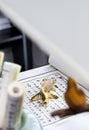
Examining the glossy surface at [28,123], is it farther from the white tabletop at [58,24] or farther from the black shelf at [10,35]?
the black shelf at [10,35]

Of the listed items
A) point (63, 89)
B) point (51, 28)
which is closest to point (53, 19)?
point (51, 28)

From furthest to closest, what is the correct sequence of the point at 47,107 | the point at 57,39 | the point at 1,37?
the point at 1,37 < the point at 57,39 < the point at 47,107

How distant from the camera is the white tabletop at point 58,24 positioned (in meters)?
0.85

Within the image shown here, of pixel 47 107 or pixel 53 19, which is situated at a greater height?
pixel 53 19

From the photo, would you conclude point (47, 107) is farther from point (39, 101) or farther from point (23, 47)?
point (23, 47)

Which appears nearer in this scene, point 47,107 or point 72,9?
point 47,107

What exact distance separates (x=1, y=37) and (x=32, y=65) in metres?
0.26

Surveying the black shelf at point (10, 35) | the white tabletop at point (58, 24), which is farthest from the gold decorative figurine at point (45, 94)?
the black shelf at point (10, 35)

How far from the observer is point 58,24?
37.7 inches

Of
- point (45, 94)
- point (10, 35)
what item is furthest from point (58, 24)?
point (10, 35)

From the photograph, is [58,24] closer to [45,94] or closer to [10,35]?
[45,94]

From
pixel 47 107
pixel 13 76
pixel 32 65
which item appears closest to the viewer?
pixel 13 76

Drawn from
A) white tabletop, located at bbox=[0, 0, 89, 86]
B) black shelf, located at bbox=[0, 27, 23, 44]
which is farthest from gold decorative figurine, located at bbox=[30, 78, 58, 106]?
black shelf, located at bbox=[0, 27, 23, 44]

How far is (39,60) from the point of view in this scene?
1.46m
